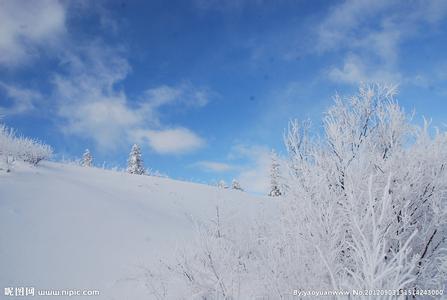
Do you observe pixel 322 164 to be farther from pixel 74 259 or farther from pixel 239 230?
pixel 74 259

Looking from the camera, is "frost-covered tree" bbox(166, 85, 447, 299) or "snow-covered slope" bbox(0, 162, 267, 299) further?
"snow-covered slope" bbox(0, 162, 267, 299)

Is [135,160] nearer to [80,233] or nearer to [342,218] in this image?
[80,233]

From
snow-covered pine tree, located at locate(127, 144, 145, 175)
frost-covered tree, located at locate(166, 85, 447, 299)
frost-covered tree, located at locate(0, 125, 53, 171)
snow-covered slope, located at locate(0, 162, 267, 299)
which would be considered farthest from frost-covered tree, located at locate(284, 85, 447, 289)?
snow-covered pine tree, located at locate(127, 144, 145, 175)

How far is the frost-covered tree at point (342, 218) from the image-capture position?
4.44m

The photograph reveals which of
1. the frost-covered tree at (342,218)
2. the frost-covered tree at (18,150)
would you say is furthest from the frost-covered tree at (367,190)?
the frost-covered tree at (18,150)

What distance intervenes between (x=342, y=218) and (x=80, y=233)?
16.5ft

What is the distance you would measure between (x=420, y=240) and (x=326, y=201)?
1804 mm

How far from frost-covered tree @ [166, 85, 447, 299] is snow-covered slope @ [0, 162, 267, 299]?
1.04m

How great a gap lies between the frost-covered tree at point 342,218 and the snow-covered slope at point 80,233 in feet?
3.42

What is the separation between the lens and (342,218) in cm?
502

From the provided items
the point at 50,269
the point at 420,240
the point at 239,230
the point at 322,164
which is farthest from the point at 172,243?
the point at 420,240

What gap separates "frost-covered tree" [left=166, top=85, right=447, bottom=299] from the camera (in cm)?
444

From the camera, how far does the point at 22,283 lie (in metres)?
5.20

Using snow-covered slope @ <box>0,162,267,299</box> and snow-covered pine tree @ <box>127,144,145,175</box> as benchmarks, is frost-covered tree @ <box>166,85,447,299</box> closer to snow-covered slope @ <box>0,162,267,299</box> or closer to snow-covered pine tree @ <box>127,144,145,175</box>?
snow-covered slope @ <box>0,162,267,299</box>
